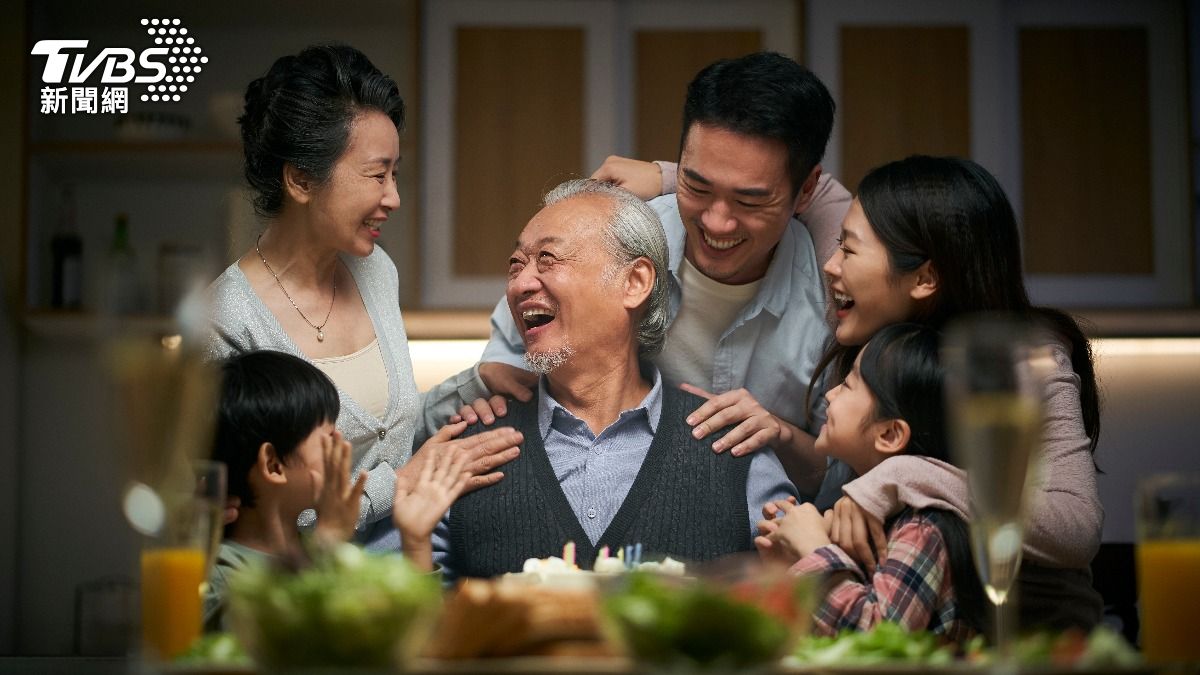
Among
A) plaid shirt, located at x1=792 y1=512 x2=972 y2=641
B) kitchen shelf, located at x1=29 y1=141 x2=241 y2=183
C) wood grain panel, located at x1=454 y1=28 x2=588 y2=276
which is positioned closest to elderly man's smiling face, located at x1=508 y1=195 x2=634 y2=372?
plaid shirt, located at x1=792 y1=512 x2=972 y2=641

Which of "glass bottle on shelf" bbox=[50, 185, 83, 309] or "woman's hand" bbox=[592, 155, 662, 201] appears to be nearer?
"woman's hand" bbox=[592, 155, 662, 201]

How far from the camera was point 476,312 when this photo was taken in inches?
139

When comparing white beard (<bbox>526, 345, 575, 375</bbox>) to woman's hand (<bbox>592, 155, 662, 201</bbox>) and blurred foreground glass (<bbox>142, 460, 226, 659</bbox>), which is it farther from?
blurred foreground glass (<bbox>142, 460, 226, 659</bbox>)

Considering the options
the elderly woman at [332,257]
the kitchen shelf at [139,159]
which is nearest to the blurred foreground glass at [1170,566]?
the elderly woman at [332,257]

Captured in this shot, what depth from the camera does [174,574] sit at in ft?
4.35

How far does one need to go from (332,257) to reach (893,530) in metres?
1.27

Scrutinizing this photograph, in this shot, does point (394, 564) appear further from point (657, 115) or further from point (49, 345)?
point (49, 345)

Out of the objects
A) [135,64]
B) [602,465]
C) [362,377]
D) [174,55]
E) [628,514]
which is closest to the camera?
[628,514]

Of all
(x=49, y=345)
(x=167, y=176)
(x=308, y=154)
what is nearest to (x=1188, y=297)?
(x=308, y=154)

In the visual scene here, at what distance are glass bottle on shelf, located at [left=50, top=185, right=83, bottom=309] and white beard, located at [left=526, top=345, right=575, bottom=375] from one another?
1.89 m

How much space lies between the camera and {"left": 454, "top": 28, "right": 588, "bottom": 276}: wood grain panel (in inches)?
143

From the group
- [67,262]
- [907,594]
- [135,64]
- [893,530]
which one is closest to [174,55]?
[135,64]

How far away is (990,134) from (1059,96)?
23cm

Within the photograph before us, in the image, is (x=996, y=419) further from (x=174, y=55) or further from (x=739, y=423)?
(x=174, y=55)
